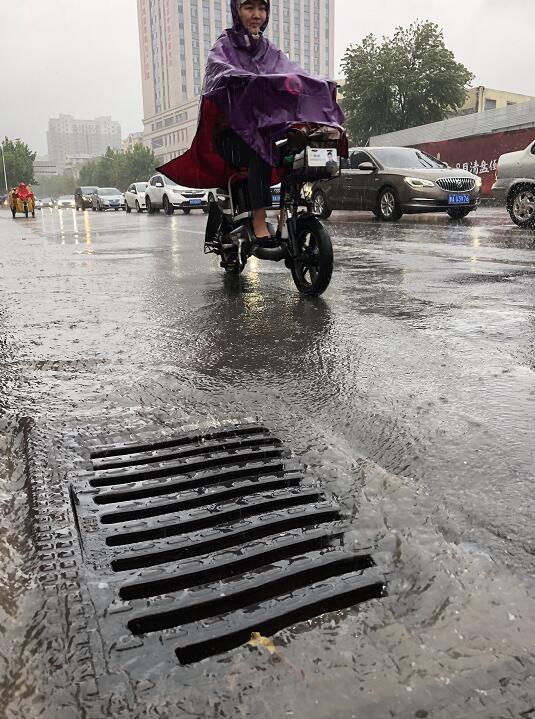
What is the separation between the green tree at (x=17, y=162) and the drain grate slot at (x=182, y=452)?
102902 mm

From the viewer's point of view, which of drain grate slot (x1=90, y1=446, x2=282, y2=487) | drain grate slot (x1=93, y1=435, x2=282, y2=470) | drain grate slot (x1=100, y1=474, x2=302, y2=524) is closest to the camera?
drain grate slot (x1=100, y1=474, x2=302, y2=524)

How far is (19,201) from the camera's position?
2758 cm

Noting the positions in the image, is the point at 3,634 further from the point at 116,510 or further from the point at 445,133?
the point at 445,133

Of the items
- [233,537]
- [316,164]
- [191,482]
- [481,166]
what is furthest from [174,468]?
[481,166]

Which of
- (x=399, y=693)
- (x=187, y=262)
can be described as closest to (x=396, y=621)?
(x=399, y=693)

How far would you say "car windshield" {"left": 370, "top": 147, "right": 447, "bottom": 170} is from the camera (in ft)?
47.5

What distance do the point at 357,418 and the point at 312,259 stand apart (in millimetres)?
2674

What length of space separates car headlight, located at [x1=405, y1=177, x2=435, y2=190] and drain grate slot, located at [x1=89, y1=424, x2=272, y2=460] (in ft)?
40.4

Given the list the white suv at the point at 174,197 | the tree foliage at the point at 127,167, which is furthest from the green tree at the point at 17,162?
the white suv at the point at 174,197

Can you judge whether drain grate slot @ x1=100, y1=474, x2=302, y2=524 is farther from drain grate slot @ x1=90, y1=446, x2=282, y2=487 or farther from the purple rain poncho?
the purple rain poncho

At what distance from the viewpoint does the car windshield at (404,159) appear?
1449 centimetres

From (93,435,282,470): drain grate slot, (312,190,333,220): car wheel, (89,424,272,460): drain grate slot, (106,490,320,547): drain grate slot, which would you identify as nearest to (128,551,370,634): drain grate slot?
(106,490,320,547): drain grate slot

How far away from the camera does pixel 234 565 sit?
1.53 m

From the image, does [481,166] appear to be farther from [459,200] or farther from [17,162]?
[17,162]
